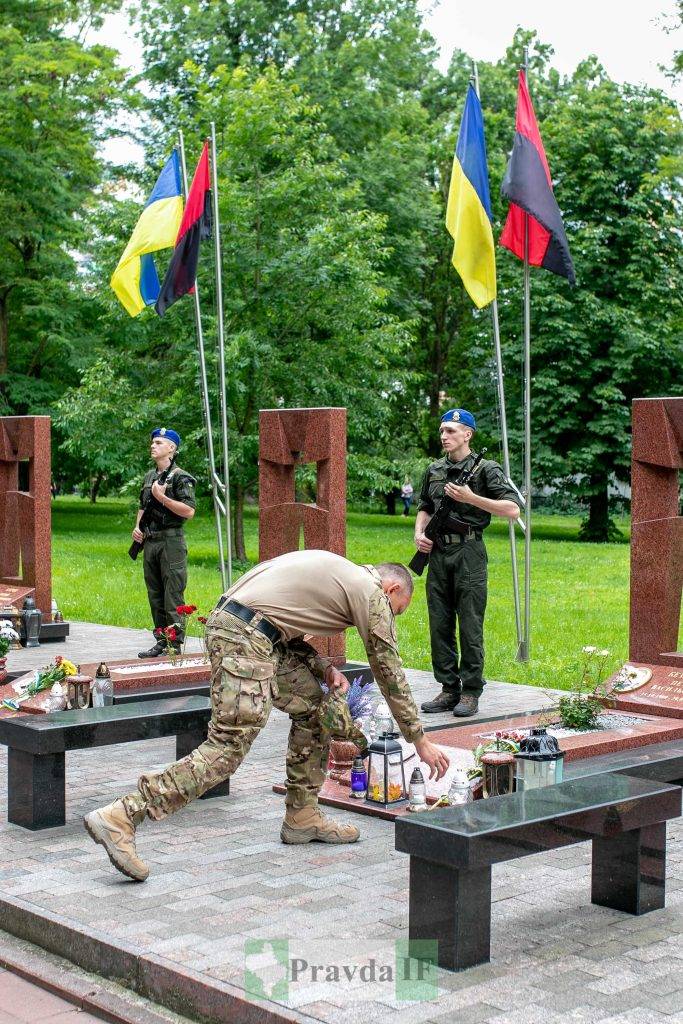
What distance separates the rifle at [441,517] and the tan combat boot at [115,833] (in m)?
4.10

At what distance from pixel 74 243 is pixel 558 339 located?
1183 cm

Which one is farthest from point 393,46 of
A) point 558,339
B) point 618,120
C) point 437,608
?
point 437,608

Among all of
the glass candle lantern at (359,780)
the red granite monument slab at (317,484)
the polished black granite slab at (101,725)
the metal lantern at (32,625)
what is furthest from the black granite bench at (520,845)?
the metal lantern at (32,625)

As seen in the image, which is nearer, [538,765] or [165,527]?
[538,765]

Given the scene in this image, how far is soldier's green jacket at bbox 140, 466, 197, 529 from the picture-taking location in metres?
11.0

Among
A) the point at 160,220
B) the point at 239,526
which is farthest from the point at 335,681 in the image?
the point at 239,526

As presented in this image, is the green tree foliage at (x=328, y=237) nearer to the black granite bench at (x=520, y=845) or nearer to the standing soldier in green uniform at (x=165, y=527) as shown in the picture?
the standing soldier in green uniform at (x=165, y=527)

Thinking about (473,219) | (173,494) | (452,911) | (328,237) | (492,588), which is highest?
(328,237)

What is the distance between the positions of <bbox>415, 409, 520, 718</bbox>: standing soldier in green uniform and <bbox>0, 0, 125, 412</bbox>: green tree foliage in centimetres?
2047

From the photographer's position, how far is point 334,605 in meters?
5.43

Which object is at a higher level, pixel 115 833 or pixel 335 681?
pixel 335 681

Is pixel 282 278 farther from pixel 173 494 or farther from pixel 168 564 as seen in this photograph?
pixel 168 564

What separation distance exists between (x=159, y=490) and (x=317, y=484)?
5.01 ft

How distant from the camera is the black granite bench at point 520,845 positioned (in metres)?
4.45
